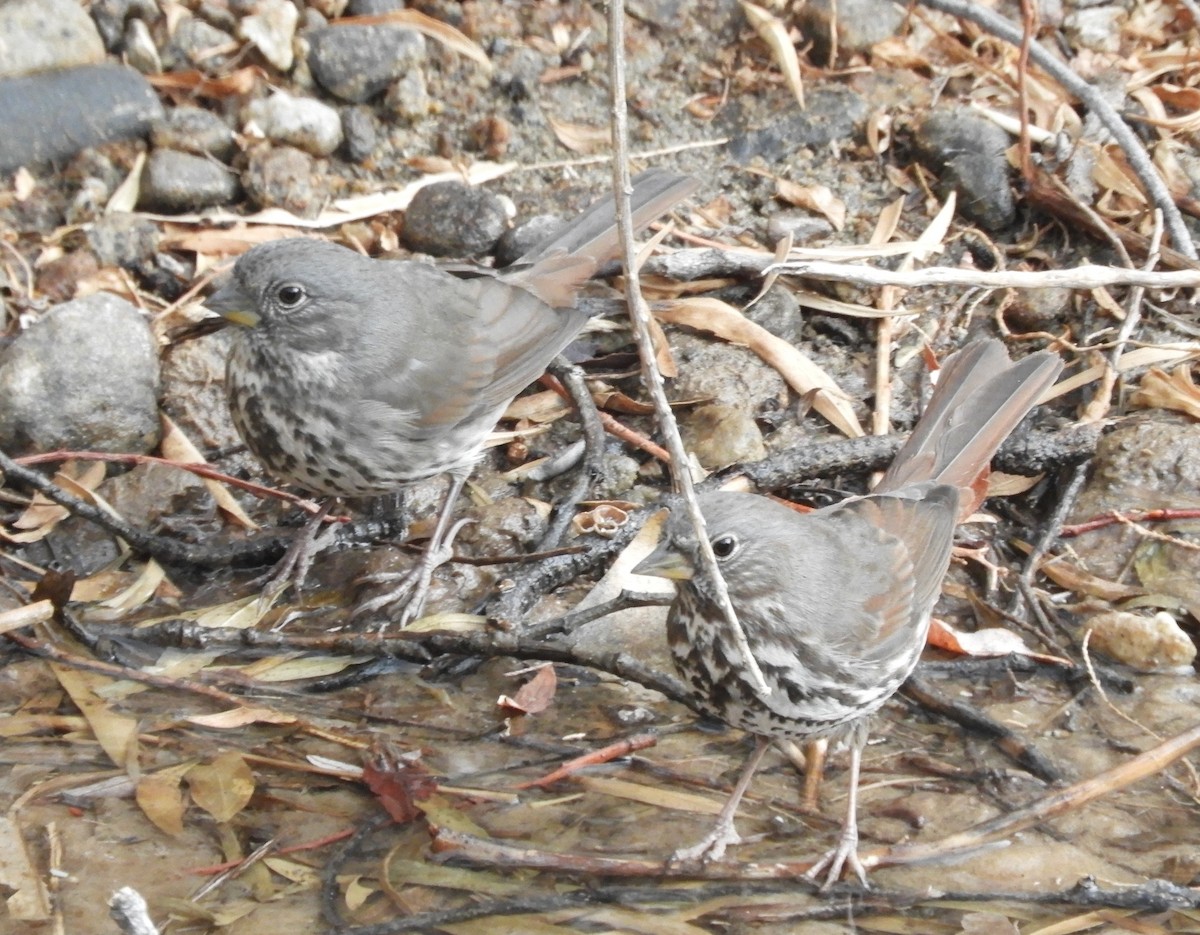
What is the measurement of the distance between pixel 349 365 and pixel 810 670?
2170 millimetres

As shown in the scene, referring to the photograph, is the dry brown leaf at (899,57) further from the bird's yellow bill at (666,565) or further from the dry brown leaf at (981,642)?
the bird's yellow bill at (666,565)

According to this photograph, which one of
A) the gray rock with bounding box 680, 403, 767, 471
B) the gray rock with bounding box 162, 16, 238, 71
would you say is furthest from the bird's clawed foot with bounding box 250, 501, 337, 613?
the gray rock with bounding box 162, 16, 238, 71

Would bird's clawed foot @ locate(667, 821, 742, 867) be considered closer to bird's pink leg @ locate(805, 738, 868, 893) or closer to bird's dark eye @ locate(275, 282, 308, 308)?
bird's pink leg @ locate(805, 738, 868, 893)

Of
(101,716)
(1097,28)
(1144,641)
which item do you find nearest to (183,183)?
(101,716)

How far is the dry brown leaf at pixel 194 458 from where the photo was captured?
19.7 feet

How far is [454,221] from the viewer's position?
22.9 feet

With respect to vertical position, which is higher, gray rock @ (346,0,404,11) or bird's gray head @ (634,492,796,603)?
gray rock @ (346,0,404,11)

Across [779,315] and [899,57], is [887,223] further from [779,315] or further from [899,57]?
[899,57]

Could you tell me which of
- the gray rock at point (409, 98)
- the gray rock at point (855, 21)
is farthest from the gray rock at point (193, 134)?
the gray rock at point (855, 21)

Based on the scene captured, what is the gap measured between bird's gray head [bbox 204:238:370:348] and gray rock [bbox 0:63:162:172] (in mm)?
2357

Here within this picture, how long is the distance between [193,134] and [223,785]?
3.94m

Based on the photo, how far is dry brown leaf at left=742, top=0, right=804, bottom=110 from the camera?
7.72 m

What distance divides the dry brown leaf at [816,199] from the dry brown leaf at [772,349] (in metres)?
0.88

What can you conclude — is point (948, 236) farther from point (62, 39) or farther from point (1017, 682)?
point (62, 39)
